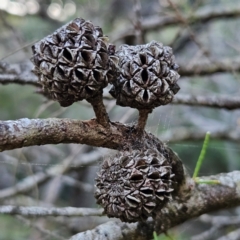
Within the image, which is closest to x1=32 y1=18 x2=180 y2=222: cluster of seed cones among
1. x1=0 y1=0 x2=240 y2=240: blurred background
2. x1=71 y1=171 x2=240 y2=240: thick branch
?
x1=71 y1=171 x2=240 y2=240: thick branch

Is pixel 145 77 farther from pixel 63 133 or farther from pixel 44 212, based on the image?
pixel 44 212

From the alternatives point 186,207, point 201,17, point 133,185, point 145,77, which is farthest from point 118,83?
point 201,17

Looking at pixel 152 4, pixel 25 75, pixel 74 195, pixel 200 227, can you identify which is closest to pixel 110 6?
pixel 152 4

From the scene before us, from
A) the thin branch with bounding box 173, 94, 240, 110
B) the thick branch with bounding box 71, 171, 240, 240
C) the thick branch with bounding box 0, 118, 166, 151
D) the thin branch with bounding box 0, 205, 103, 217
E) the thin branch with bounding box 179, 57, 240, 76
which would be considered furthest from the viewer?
the thin branch with bounding box 179, 57, 240, 76

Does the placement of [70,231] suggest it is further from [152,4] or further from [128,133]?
[152,4]

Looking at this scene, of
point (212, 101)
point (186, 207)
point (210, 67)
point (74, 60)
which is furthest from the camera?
point (210, 67)

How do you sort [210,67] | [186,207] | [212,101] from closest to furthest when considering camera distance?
[186,207]
[212,101]
[210,67]

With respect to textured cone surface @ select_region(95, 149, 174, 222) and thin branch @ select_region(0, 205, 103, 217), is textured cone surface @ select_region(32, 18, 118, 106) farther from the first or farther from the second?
thin branch @ select_region(0, 205, 103, 217)
